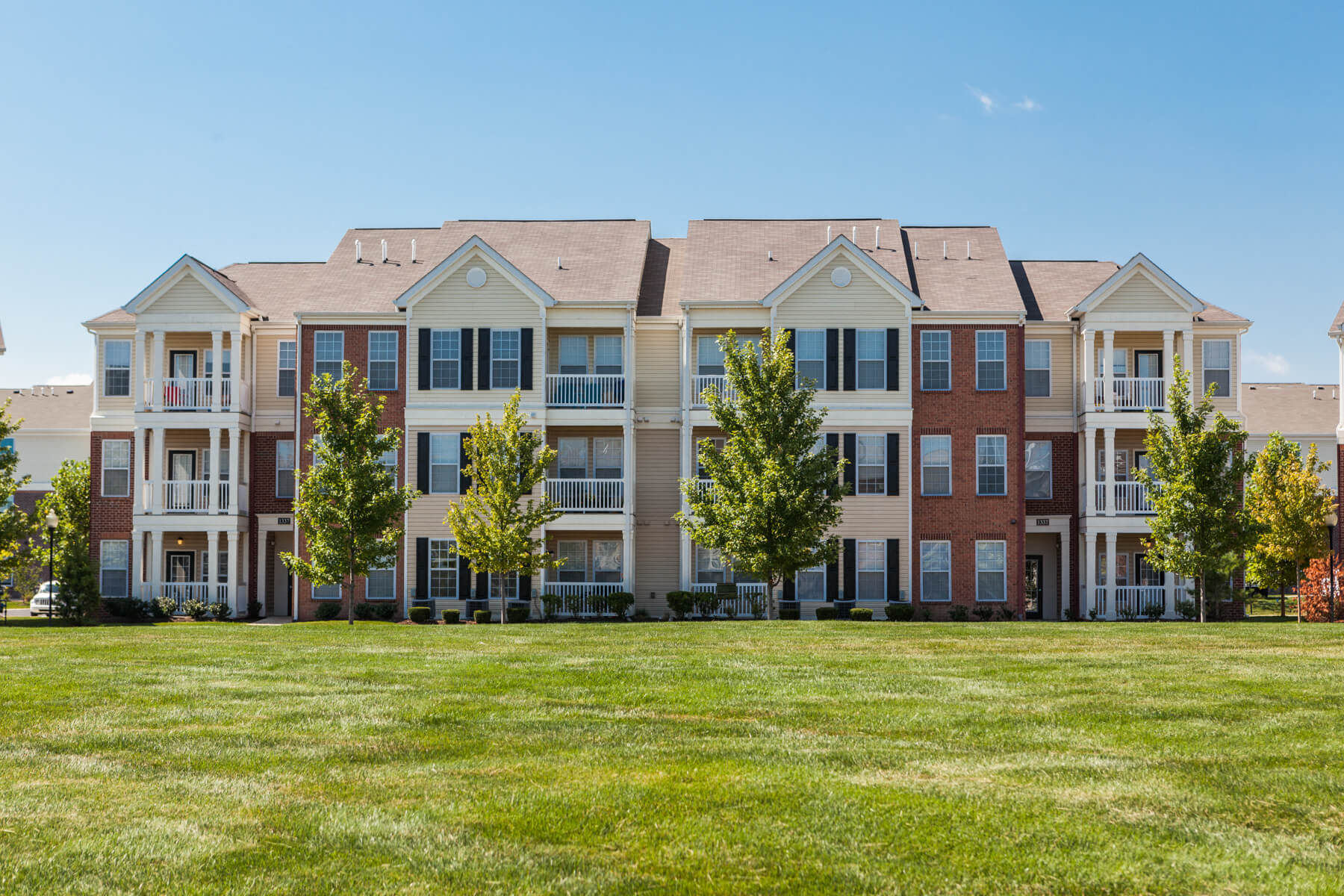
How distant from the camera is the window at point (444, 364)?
111ft

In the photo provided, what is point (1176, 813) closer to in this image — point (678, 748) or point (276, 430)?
point (678, 748)

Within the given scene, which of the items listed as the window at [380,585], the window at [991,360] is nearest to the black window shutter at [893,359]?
the window at [991,360]

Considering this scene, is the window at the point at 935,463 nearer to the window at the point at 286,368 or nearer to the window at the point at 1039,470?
the window at the point at 1039,470

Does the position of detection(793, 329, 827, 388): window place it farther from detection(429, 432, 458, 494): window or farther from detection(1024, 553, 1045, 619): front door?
detection(429, 432, 458, 494): window

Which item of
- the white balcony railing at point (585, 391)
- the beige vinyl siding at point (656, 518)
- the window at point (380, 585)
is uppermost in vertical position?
the white balcony railing at point (585, 391)

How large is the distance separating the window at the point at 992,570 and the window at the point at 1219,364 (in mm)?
7910

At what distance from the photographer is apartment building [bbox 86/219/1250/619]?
33562mm

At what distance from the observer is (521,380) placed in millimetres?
33531

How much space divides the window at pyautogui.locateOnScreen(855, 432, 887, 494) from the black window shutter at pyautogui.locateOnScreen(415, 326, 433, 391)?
463 inches

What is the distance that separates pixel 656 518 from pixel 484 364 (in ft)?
20.8

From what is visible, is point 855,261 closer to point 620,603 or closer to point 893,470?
point 893,470

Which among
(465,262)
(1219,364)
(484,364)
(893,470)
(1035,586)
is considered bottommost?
(1035,586)

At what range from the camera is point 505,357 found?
111 feet

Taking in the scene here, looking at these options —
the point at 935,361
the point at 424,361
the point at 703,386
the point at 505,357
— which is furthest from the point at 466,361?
the point at 935,361
